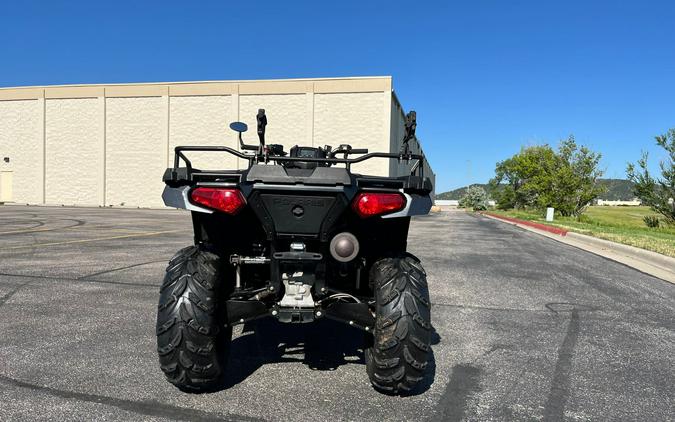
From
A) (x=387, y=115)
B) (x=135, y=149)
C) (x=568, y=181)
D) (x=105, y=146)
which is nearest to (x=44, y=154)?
(x=105, y=146)

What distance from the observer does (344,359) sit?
372 centimetres

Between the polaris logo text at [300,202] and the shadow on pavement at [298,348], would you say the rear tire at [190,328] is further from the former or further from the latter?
the polaris logo text at [300,202]

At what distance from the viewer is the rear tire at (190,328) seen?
9.34 ft

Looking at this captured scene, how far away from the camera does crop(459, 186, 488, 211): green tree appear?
80938mm

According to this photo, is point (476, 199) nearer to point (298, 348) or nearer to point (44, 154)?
point (44, 154)

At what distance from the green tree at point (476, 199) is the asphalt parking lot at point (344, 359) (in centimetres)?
7630

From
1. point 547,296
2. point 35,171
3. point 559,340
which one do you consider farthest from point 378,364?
point 35,171

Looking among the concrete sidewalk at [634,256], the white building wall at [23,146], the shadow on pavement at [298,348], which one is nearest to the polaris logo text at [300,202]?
the shadow on pavement at [298,348]

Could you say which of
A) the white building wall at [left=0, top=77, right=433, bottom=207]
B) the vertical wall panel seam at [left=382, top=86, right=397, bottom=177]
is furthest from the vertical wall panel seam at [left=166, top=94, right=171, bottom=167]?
the vertical wall panel seam at [left=382, top=86, right=397, bottom=177]

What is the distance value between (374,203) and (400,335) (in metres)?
0.82

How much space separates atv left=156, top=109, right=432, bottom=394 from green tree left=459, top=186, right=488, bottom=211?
3145 inches

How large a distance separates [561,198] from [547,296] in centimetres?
3284

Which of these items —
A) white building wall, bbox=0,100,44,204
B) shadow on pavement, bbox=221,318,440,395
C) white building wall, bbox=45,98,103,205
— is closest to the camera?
shadow on pavement, bbox=221,318,440,395

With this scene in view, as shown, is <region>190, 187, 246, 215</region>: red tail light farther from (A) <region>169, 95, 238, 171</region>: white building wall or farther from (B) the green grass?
(A) <region>169, 95, 238, 171</region>: white building wall
